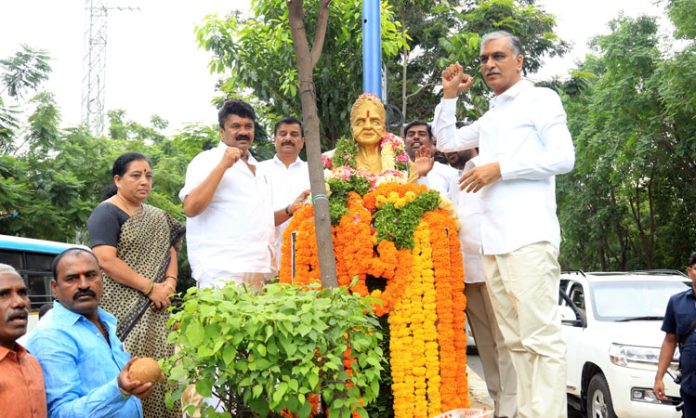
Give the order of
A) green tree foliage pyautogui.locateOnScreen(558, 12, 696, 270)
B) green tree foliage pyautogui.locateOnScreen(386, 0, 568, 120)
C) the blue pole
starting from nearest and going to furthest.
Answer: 1. the blue pole
2. green tree foliage pyautogui.locateOnScreen(386, 0, 568, 120)
3. green tree foliage pyautogui.locateOnScreen(558, 12, 696, 270)

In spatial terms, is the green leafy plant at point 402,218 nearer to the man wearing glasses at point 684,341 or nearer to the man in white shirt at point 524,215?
the man in white shirt at point 524,215

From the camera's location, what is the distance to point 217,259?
15.7 ft

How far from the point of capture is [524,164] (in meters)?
3.92

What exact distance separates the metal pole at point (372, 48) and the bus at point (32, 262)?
776cm

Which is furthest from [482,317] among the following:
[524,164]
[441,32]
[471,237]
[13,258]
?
[441,32]

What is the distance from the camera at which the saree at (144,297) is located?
4250mm

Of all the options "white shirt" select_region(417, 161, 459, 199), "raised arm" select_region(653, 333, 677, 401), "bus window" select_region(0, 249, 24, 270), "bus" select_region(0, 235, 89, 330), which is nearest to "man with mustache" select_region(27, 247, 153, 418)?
"white shirt" select_region(417, 161, 459, 199)

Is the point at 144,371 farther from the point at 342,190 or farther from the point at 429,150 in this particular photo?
the point at 429,150

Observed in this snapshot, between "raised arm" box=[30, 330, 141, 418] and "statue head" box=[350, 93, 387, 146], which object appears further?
"statue head" box=[350, 93, 387, 146]

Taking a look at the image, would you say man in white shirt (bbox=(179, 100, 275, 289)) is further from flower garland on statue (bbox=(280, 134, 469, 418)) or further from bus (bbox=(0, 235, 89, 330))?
bus (bbox=(0, 235, 89, 330))

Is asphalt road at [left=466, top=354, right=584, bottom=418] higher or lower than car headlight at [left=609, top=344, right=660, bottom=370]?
lower

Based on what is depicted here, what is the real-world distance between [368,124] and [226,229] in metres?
1.26

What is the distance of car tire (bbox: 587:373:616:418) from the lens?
21.8ft

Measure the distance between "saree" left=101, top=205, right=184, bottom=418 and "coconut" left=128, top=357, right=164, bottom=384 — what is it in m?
1.40
